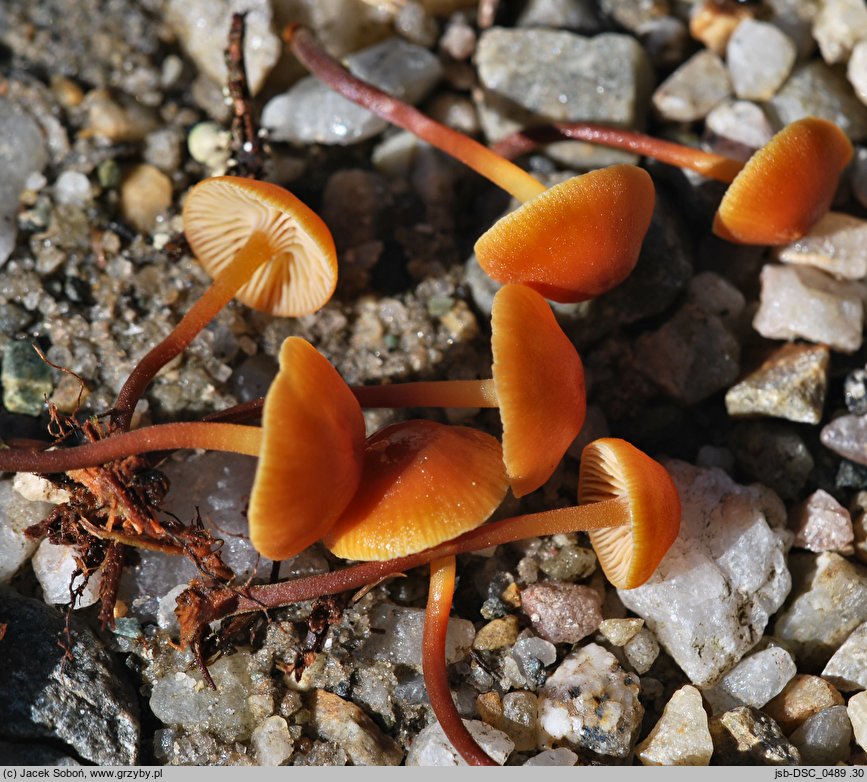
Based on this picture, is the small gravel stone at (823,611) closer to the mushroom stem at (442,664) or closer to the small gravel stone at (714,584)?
the small gravel stone at (714,584)

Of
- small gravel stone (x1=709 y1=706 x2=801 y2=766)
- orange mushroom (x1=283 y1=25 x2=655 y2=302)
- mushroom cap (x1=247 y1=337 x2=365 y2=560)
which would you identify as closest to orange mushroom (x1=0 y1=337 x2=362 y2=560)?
mushroom cap (x1=247 y1=337 x2=365 y2=560)

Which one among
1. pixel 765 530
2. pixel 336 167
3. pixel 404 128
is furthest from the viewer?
pixel 336 167

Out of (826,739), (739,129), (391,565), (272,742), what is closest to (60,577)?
(272,742)

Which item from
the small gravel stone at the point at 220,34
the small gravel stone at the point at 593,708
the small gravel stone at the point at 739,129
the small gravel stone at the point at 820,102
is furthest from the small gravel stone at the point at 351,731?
the small gravel stone at the point at 820,102

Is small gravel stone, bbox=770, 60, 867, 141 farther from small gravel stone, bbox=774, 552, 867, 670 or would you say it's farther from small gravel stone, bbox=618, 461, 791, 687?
small gravel stone, bbox=774, 552, 867, 670

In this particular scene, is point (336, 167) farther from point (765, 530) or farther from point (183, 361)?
point (765, 530)

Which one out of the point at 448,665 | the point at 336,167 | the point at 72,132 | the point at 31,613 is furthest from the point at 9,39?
the point at 448,665
